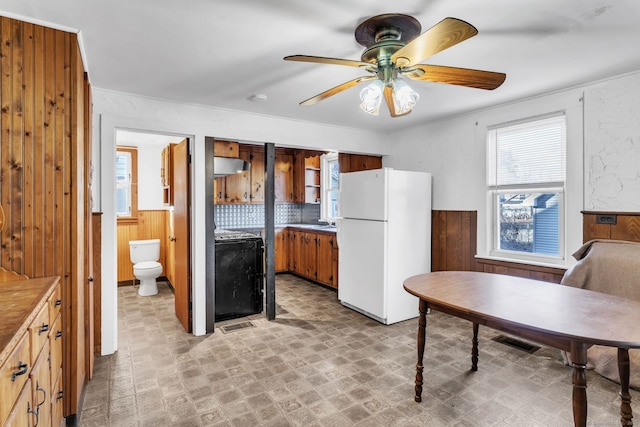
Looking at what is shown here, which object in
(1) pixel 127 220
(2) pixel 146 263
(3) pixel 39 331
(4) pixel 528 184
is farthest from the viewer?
(1) pixel 127 220

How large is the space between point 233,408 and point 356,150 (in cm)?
332

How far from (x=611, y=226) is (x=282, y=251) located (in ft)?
14.7

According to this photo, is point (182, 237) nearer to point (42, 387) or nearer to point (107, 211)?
point (107, 211)

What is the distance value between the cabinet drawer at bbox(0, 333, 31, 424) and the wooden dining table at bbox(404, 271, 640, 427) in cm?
186

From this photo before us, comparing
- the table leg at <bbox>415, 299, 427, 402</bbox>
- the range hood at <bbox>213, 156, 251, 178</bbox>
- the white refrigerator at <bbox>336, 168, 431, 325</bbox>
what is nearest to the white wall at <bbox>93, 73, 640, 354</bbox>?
the white refrigerator at <bbox>336, 168, 431, 325</bbox>

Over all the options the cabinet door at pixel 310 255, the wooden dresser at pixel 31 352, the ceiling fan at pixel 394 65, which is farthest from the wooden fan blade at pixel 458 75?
the cabinet door at pixel 310 255

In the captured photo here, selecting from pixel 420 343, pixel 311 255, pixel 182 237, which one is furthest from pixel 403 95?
pixel 311 255

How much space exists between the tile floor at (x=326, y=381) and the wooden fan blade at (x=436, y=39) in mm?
2027

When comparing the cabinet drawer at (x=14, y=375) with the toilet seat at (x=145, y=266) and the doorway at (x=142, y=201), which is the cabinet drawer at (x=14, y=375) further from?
the doorway at (x=142, y=201)

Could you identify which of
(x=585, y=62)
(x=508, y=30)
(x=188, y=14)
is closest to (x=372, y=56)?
(x=508, y=30)

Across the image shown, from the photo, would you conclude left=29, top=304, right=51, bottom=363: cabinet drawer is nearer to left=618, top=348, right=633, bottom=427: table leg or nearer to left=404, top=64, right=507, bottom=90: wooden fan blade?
left=404, top=64, right=507, bottom=90: wooden fan blade

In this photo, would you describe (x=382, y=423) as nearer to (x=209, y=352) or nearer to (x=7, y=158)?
(x=209, y=352)

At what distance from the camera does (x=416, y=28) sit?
71.2 inches

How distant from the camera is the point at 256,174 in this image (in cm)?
560
